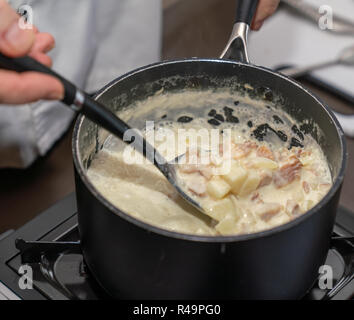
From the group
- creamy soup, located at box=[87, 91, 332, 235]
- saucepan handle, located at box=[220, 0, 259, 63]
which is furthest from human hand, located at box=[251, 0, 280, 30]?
creamy soup, located at box=[87, 91, 332, 235]

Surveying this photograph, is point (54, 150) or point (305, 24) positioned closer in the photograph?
point (54, 150)

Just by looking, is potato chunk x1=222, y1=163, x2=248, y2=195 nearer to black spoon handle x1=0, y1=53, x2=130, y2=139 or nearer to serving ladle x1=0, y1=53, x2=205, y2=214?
serving ladle x1=0, y1=53, x2=205, y2=214

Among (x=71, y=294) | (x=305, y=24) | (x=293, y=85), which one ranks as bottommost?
(x=71, y=294)

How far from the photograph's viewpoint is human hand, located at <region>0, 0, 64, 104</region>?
599 mm

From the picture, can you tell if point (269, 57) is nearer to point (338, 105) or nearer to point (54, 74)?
point (338, 105)

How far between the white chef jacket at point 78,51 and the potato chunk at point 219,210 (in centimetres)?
59

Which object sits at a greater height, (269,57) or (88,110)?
(88,110)

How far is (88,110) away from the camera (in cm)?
68

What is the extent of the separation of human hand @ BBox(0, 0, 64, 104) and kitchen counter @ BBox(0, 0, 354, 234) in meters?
0.57

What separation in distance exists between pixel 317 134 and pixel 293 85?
87mm

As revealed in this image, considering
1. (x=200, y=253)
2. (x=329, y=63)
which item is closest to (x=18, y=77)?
(x=200, y=253)

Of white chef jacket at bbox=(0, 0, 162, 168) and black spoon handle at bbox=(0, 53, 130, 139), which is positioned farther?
white chef jacket at bbox=(0, 0, 162, 168)

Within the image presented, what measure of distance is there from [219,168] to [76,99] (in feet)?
0.93

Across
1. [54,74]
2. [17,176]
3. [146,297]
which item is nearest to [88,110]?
[54,74]
